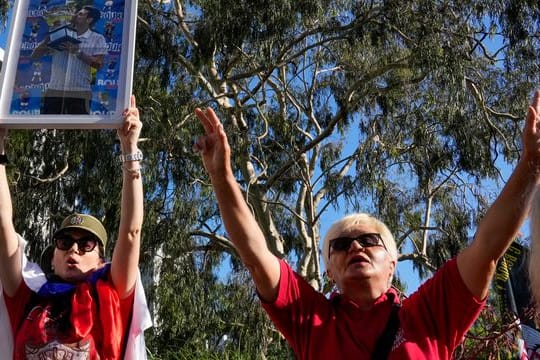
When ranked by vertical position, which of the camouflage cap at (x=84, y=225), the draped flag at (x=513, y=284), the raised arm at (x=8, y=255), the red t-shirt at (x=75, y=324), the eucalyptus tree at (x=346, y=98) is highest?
the eucalyptus tree at (x=346, y=98)

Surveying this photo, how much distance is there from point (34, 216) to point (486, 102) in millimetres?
7002

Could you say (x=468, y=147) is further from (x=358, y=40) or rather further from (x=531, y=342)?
(x=531, y=342)

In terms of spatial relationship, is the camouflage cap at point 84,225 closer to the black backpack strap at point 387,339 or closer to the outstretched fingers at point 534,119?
the black backpack strap at point 387,339

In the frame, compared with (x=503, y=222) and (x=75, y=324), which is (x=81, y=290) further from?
(x=503, y=222)

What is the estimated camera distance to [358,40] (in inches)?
397

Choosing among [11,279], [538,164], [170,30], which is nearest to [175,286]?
[170,30]

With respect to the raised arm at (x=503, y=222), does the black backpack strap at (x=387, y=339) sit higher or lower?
lower

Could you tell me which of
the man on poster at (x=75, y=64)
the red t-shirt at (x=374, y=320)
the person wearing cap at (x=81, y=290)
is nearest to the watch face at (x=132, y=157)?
→ the person wearing cap at (x=81, y=290)

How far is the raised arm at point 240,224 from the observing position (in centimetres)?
180

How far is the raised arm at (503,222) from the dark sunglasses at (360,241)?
0.28m

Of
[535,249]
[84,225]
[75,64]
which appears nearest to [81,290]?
[84,225]

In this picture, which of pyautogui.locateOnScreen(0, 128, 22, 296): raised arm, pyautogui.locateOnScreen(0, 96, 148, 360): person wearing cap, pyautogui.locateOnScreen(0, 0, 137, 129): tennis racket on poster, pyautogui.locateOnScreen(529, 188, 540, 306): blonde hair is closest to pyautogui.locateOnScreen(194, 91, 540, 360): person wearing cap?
pyautogui.locateOnScreen(529, 188, 540, 306): blonde hair

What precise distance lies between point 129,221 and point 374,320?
0.81 meters

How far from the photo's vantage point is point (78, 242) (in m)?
2.24
